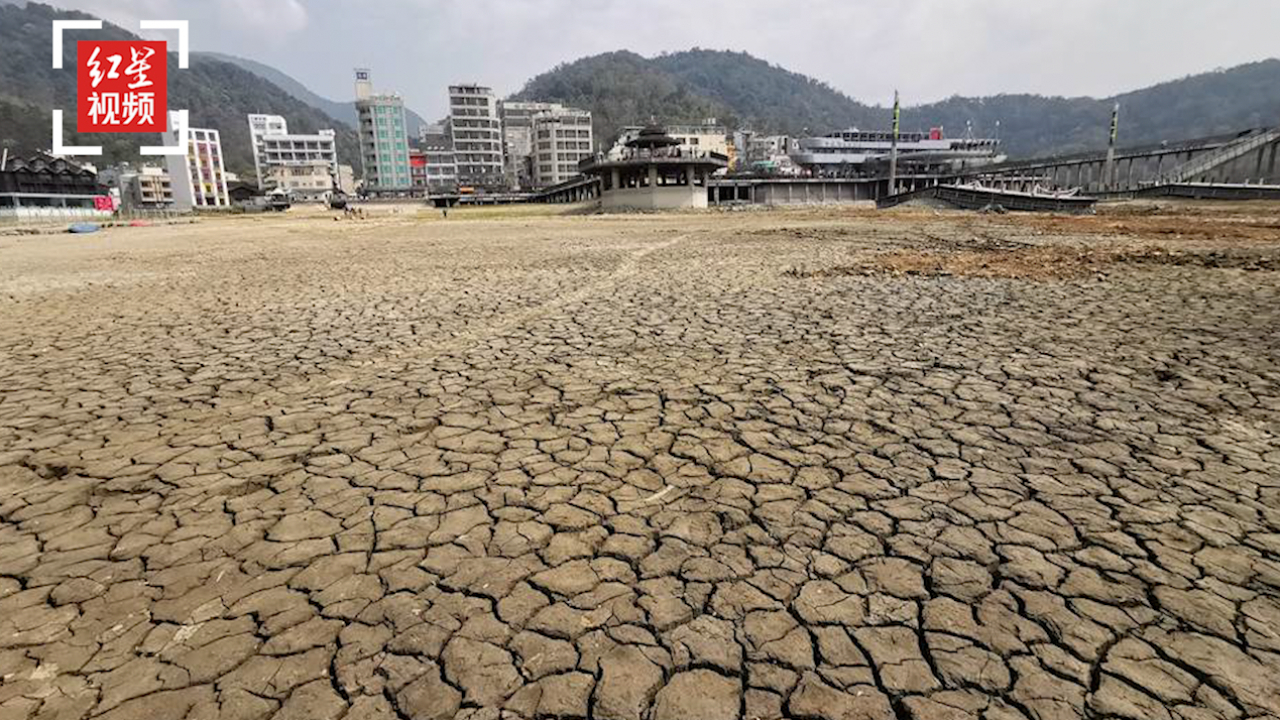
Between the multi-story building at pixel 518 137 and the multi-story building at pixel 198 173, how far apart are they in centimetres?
4934

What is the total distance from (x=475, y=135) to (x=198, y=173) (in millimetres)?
47952

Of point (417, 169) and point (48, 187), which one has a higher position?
point (417, 169)

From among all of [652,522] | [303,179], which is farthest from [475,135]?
[652,522]

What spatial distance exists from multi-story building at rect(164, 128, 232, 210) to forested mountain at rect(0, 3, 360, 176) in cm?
2091

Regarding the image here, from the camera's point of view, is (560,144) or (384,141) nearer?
(560,144)

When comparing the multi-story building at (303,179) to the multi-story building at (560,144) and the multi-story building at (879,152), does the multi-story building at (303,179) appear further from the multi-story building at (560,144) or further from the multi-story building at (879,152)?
the multi-story building at (879,152)

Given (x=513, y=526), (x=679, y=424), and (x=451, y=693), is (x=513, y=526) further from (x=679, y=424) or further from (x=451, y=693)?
(x=679, y=424)

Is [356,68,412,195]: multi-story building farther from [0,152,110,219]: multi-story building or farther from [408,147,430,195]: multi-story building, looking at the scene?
[0,152,110,219]: multi-story building

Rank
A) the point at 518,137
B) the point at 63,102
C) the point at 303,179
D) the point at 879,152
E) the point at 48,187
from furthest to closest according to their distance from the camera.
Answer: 1. the point at 63,102
2. the point at 518,137
3. the point at 879,152
4. the point at 303,179
5. the point at 48,187

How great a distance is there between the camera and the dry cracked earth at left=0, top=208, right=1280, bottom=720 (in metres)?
2.37

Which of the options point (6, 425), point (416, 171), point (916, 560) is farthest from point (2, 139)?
point (916, 560)

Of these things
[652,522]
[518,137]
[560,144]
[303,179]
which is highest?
[518,137]

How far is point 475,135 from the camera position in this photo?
412 feet

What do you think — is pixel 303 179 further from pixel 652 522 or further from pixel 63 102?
pixel 652 522
